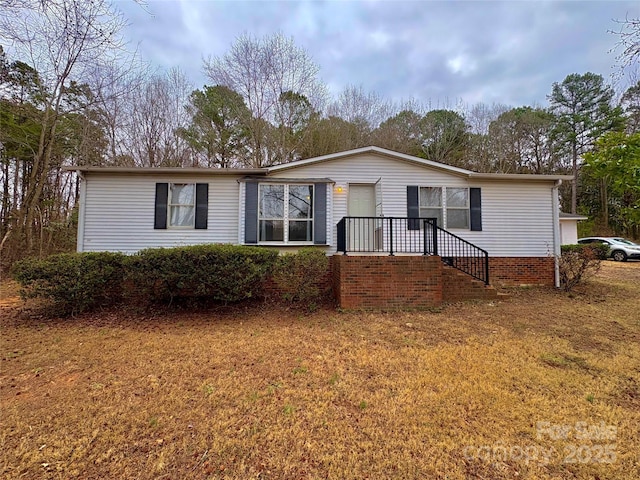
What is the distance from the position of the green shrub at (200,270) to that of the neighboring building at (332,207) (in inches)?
84.8

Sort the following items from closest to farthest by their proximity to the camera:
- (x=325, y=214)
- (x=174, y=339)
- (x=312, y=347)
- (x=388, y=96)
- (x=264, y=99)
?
1. (x=312, y=347)
2. (x=174, y=339)
3. (x=325, y=214)
4. (x=264, y=99)
5. (x=388, y=96)

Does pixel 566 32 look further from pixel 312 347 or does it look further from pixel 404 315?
pixel 312 347

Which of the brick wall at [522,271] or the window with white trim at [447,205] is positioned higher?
the window with white trim at [447,205]

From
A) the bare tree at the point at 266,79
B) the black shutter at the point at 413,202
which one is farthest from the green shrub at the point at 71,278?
the bare tree at the point at 266,79

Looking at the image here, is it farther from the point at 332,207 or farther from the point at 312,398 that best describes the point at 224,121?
the point at 312,398

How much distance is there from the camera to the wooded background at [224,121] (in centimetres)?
824

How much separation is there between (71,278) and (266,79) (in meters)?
14.1

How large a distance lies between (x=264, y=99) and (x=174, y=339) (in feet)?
48.8

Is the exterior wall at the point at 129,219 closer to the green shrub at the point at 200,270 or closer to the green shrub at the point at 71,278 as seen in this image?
the green shrub at the point at 71,278

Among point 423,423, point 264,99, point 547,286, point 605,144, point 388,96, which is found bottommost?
point 423,423

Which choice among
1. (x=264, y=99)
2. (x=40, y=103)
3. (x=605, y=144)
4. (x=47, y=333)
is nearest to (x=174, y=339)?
(x=47, y=333)

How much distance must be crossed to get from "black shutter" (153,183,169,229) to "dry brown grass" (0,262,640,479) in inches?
124

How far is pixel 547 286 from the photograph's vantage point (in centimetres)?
884

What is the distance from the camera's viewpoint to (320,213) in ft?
27.2
